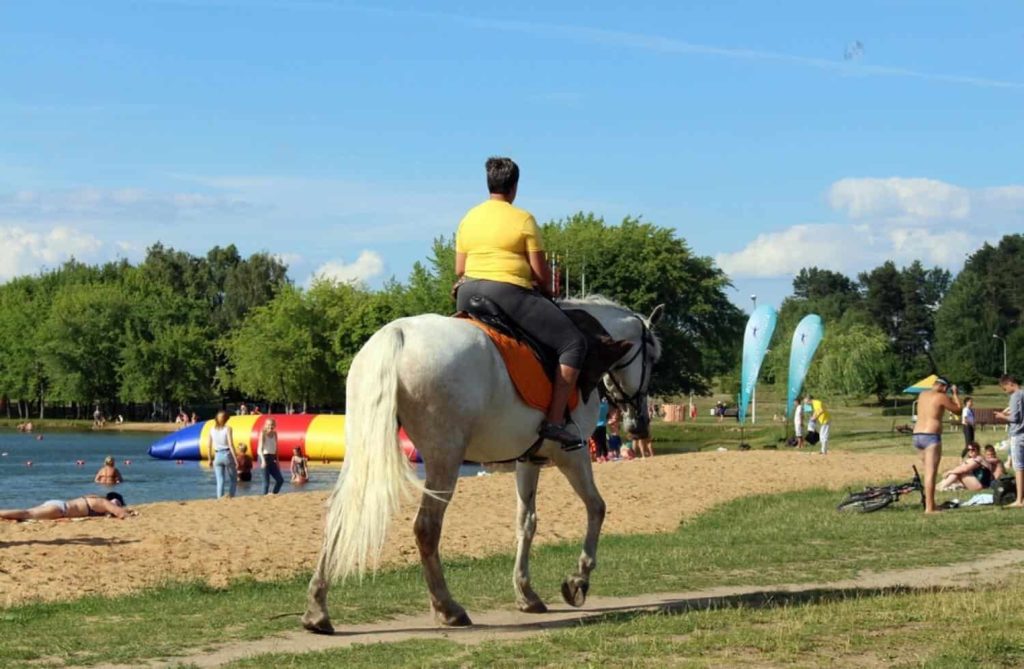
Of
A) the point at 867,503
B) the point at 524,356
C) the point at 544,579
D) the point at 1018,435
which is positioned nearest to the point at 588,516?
the point at 524,356

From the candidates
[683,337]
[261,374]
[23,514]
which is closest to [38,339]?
[261,374]

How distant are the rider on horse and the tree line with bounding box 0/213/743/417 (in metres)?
70.4

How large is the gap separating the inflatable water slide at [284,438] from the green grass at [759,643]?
4119 cm

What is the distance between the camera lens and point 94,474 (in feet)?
159

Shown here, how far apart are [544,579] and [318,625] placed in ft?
13.8

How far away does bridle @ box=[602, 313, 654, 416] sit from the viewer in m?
12.0

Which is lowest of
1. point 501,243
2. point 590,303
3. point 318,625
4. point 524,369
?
point 318,625

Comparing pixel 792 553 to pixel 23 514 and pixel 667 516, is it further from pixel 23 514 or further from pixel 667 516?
pixel 23 514

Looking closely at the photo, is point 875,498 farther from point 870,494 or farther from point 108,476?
point 108,476

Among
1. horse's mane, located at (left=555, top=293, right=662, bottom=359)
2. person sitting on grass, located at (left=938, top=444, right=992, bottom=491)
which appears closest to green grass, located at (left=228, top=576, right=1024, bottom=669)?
horse's mane, located at (left=555, top=293, right=662, bottom=359)

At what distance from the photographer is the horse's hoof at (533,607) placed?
36.5 ft

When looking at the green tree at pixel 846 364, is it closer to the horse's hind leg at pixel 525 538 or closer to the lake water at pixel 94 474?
the lake water at pixel 94 474

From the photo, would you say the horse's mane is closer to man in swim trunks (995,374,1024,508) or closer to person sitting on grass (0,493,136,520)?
man in swim trunks (995,374,1024,508)

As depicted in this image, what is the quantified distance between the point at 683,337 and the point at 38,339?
189 ft
